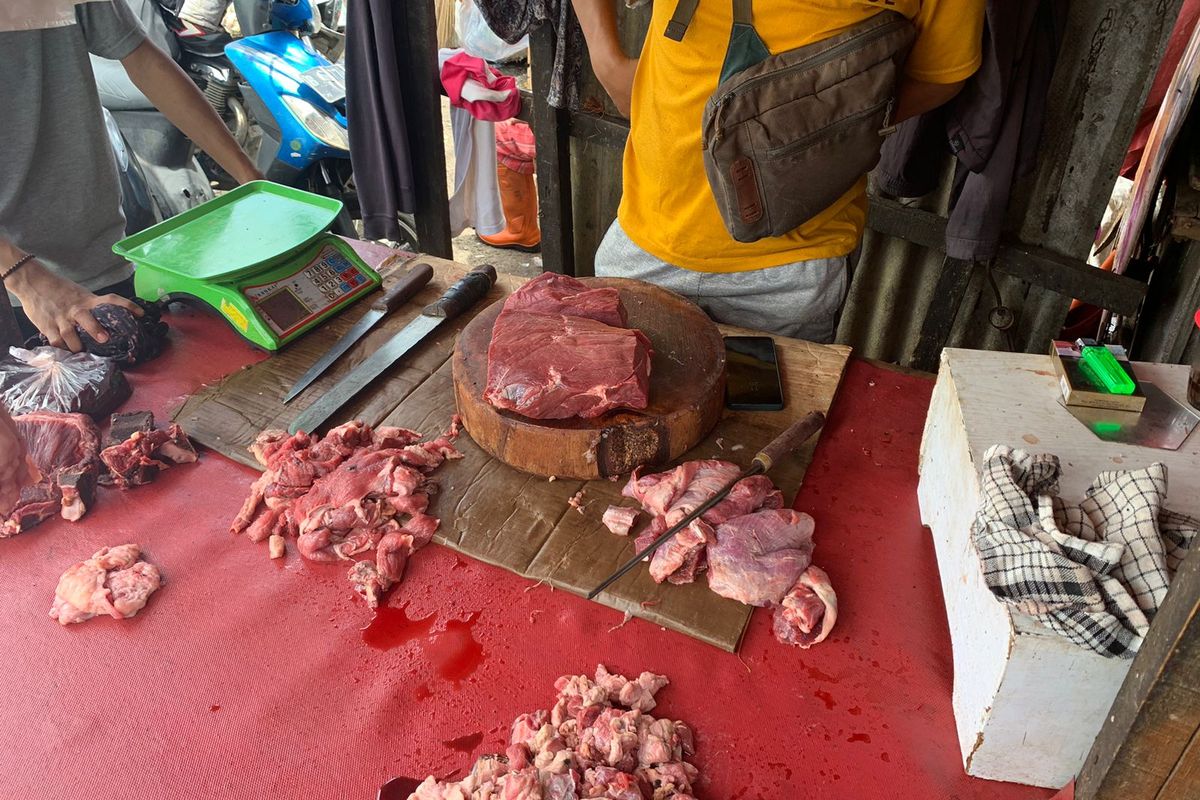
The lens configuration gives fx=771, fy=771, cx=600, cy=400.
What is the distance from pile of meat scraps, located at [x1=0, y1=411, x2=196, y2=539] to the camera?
210cm

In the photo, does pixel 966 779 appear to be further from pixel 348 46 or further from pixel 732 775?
pixel 348 46

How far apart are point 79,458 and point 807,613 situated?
81.6 inches

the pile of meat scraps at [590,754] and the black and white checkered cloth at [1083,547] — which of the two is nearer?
the black and white checkered cloth at [1083,547]

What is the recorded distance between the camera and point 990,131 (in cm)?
268

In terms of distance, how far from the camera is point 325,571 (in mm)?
1960

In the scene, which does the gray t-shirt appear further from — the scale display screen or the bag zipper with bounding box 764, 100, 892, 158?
the bag zipper with bounding box 764, 100, 892, 158

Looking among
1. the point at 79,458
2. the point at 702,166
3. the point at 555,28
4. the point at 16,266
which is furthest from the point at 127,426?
the point at 555,28

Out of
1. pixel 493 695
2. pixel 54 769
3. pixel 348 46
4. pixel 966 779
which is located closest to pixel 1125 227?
pixel 966 779

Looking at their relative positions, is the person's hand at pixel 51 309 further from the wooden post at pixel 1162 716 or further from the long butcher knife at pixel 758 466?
the wooden post at pixel 1162 716

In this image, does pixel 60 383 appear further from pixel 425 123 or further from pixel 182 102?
pixel 425 123

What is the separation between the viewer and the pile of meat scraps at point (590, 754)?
58.1 inches

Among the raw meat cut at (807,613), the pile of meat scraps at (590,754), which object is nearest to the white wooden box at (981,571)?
the raw meat cut at (807,613)

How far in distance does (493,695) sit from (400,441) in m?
0.87

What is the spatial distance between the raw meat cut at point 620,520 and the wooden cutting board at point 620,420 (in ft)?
0.49
